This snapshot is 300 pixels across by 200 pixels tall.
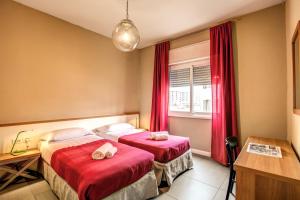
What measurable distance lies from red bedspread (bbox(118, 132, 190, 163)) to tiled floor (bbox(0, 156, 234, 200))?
0.41m

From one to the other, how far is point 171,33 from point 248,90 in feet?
6.64

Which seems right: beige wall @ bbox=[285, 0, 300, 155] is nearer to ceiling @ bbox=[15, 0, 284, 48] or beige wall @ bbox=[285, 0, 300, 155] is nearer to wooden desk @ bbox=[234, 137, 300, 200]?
wooden desk @ bbox=[234, 137, 300, 200]

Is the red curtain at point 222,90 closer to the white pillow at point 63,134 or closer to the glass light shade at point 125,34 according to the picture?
the glass light shade at point 125,34

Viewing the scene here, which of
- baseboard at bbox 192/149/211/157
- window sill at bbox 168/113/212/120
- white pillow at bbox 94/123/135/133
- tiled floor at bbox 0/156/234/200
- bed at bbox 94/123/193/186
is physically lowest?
tiled floor at bbox 0/156/234/200

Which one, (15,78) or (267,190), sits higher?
(15,78)

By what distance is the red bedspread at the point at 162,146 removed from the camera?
90.0 inches

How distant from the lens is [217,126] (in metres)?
2.93

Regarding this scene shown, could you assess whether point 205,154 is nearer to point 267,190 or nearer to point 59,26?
point 267,190

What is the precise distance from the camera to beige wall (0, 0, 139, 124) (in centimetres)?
238

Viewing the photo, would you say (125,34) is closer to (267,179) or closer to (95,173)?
(95,173)

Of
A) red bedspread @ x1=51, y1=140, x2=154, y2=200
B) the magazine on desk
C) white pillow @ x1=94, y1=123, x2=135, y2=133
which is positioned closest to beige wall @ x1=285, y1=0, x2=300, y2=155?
the magazine on desk

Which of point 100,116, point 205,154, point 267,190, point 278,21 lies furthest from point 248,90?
point 100,116

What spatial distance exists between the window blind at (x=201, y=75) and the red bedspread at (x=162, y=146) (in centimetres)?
141

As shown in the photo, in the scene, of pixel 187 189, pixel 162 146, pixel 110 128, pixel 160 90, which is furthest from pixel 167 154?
pixel 160 90
